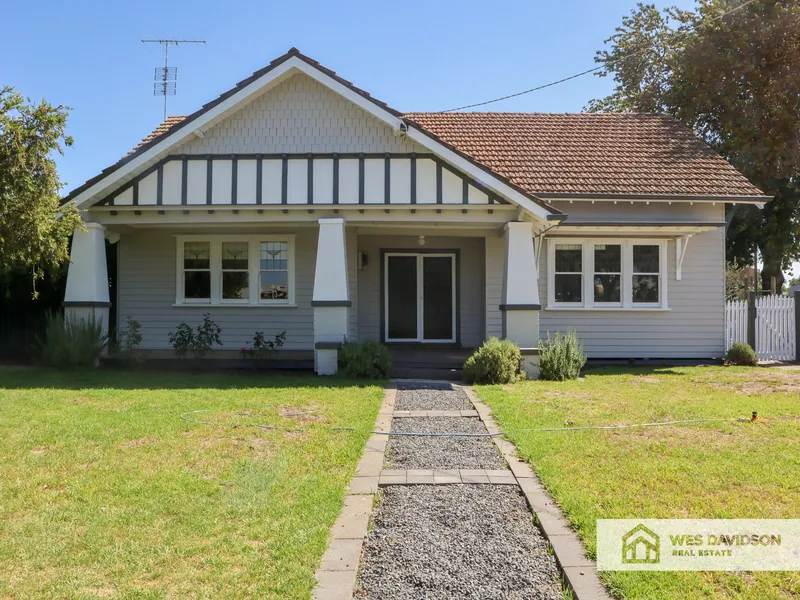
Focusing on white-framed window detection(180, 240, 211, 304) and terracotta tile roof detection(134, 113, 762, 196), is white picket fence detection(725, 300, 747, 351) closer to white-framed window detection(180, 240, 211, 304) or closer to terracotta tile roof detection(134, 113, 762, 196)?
terracotta tile roof detection(134, 113, 762, 196)

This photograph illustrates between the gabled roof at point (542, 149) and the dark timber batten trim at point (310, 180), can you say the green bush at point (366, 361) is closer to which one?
the dark timber batten trim at point (310, 180)

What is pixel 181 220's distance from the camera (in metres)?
11.9

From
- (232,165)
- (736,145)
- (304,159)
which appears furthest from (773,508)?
(736,145)

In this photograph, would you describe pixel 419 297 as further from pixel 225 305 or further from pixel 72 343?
pixel 72 343

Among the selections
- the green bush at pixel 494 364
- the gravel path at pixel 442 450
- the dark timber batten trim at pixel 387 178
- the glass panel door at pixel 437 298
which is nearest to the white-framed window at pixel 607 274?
the glass panel door at pixel 437 298

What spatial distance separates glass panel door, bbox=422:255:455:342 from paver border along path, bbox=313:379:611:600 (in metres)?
8.24

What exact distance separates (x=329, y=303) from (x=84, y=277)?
493cm

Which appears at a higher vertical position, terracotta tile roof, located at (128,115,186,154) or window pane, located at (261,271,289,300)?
terracotta tile roof, located at (128,115,186,154)

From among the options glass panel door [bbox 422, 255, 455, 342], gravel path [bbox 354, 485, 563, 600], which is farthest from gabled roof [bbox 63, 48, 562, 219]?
gravel path [bbox 354, 485, 563, 600]

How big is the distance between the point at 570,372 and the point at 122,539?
901cm

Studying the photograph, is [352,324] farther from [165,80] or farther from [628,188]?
[165,80]

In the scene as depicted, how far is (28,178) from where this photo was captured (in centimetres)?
911

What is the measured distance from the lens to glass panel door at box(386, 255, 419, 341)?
1526 cm

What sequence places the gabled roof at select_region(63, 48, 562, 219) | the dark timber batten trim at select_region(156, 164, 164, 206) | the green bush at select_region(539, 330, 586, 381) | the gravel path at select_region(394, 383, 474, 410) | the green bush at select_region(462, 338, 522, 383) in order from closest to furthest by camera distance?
the gravel path at select_region(394, 383, 474, 410)
the green bush at select_region(462, 338, 522, 383)
the gabled roof at select_region(63, 48, 562, 219)
the green bush at select_region(539, 330, 586, 381)
the dark timber batten trim at select_region(156, 164, 164, 206)
